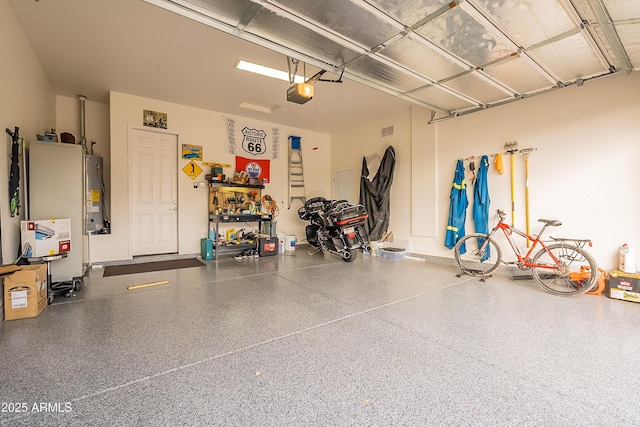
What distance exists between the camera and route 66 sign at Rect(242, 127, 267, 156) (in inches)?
253

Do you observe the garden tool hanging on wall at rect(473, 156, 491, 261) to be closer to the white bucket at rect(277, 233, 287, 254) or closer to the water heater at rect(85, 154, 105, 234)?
the white bucket at rect(277, 233, 287, 254)

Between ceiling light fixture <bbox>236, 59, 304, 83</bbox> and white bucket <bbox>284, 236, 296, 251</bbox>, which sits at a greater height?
ceiling light fixture <bbox>236, 59, 304, 83</bbox>

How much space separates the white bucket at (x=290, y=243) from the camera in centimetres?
655

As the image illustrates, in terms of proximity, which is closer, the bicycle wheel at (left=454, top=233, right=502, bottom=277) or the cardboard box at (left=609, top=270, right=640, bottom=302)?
the cardboard box at (left=609, top=270, right=640, bottom=302)

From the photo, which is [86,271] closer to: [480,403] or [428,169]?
[480,403]

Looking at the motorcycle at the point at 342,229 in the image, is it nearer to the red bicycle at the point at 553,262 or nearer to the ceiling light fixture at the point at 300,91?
the red bicycle at the point at 553,262

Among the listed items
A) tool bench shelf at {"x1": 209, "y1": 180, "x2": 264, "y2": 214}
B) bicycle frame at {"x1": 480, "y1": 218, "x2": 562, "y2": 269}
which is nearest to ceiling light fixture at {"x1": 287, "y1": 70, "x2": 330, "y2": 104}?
tool bench shelf at {"x1": 209, "y1": 180, "x2": 264, "y2": 214}

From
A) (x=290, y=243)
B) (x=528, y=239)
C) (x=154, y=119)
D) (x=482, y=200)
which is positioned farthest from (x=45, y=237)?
(x=528, y=239)

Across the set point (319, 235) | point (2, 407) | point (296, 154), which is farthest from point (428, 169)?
point (2, 407)

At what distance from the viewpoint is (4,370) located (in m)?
1.71

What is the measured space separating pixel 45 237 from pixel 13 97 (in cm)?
156

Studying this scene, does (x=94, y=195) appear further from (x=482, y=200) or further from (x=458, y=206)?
(x=482, y=200)

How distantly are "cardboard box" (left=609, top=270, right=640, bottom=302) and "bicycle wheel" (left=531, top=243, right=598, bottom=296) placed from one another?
8.0 inches

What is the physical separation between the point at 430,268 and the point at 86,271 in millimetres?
5594
